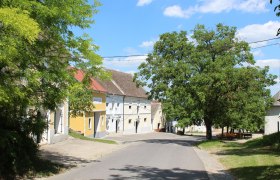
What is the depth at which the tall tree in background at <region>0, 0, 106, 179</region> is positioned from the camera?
41.5 ft

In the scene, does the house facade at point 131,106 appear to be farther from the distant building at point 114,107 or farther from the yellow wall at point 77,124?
the yellow wall at point 77,124

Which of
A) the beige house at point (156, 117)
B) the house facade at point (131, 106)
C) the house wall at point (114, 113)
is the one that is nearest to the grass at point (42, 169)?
the house wall at point (114, 113)

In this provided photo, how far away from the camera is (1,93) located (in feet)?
35.3

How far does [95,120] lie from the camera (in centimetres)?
5228

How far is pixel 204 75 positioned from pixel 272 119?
93.6ft

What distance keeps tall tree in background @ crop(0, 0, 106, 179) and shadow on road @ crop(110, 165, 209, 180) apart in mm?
3366

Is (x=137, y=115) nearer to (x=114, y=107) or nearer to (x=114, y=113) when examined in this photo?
(x=114, y=113)

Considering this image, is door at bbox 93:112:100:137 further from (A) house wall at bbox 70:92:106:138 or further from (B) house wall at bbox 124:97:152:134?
(B) house wall at bbox 124:97:152:134

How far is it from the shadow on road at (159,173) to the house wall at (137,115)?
49.4m

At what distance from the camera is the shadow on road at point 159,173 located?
1471cm

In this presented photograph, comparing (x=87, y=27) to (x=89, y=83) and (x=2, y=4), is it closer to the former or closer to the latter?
(x=89, y=83)

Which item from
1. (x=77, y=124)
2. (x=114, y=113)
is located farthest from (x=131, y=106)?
(x=77, y=124)

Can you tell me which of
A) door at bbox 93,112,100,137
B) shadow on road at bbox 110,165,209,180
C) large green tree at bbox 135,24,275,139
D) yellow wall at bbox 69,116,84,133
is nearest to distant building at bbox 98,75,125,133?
door at bbox 93,112,100,137

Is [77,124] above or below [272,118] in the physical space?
below
